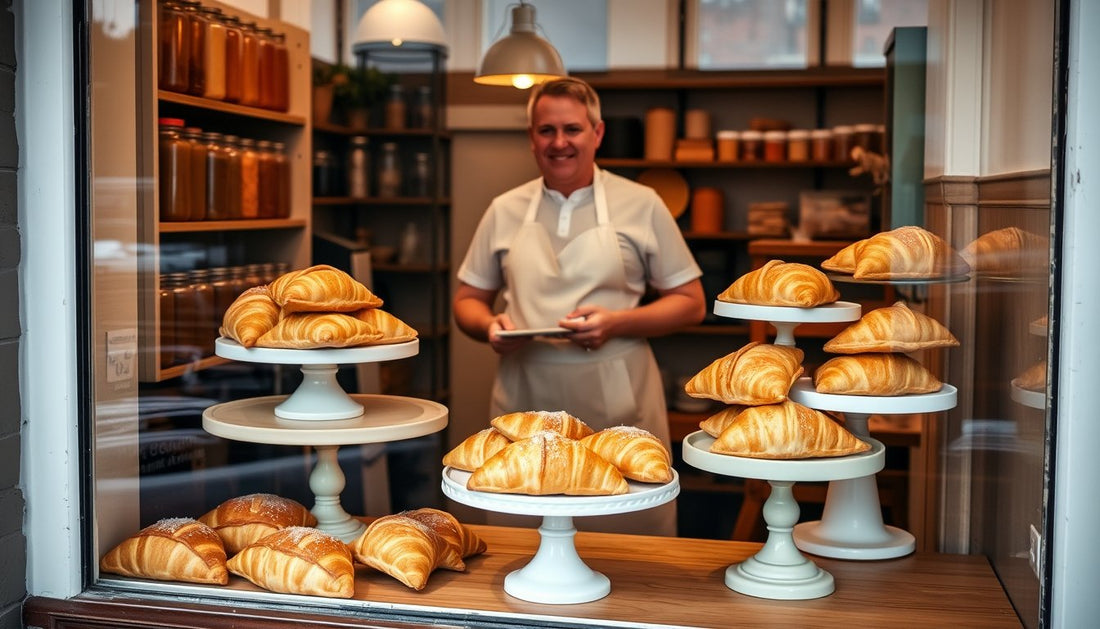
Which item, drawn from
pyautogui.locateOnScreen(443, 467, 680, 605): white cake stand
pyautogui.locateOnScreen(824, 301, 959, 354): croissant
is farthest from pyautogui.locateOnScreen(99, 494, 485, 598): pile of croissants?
pyautogui.locateOnScreen(824, 301, 959, 354): croissant

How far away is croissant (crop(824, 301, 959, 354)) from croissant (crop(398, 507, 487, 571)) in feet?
2.15

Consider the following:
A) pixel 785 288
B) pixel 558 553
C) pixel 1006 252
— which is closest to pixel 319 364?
pixel 558 553

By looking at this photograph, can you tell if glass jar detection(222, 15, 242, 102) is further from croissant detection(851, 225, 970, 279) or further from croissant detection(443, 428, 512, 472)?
croissant detection(851, 225, 970, 279)

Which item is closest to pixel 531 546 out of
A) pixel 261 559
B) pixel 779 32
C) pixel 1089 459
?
pixel 261 559

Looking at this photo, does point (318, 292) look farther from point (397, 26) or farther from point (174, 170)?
point (397, 26)

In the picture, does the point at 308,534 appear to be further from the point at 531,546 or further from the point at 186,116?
the point at 186,116

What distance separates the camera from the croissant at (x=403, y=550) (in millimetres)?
1723

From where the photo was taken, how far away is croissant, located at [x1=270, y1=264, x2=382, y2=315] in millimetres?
1888

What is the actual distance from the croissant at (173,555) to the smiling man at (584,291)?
0.83m

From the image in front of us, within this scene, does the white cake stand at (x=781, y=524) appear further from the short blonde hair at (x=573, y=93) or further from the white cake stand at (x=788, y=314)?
the short blonde hair at (x=573, y=93)

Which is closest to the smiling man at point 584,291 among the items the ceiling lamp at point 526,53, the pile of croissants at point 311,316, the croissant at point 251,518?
the ceiling lamp at point 526,53

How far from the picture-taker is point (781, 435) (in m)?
1.66

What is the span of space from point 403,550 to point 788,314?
688 mm

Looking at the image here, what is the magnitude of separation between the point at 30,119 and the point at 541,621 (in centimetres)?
109
